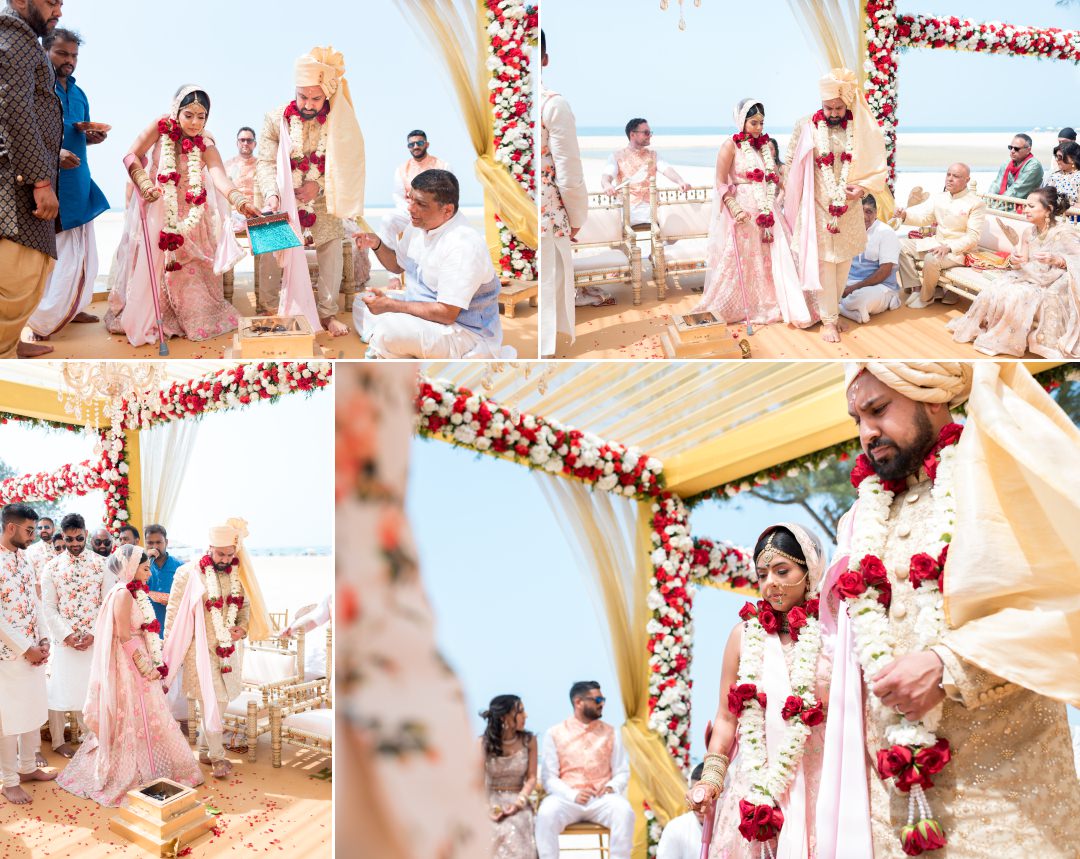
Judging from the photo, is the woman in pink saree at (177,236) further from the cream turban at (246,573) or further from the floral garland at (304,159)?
the cream turban at (246,573)

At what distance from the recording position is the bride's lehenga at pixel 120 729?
512 cm

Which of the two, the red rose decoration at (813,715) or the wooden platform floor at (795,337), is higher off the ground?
the wooden platform floor at (795,337)

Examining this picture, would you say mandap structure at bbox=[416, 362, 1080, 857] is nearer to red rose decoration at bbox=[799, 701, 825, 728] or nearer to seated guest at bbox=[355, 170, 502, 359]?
seated guest at bbox=[355, 170, 502, 359]

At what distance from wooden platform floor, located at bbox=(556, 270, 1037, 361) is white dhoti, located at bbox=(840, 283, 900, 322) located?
48mm

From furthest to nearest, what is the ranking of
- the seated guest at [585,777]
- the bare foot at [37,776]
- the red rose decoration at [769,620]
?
1. the seated guest at [585,777]
2. the bare foot at [37,776]
3. the red rose decoration at [769,620]

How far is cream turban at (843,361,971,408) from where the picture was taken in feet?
9.19

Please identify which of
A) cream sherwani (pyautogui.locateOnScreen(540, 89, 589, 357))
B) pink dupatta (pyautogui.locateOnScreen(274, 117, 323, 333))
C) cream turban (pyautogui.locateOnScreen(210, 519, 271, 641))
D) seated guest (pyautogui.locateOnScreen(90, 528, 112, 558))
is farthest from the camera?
seated guest (pyautogui.locateOnScreen(90, 528, 112, 558))

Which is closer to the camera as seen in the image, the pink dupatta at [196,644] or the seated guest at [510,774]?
the seated guest at [510,774]

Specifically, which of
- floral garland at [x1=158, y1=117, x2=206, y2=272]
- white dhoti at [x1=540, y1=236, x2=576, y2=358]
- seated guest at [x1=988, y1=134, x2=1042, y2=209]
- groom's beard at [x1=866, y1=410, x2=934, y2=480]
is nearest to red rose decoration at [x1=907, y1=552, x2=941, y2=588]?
groom's beard at [x1=866, y1=410, x2=934, y2=480]

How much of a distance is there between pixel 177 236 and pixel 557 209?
1.89 m

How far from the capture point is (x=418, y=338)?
13.8 ft

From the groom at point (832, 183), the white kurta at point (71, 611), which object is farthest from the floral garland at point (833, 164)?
the white kurta at point (71, 611)

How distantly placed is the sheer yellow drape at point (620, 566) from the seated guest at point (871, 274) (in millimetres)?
1758

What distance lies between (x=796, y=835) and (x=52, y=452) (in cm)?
480
